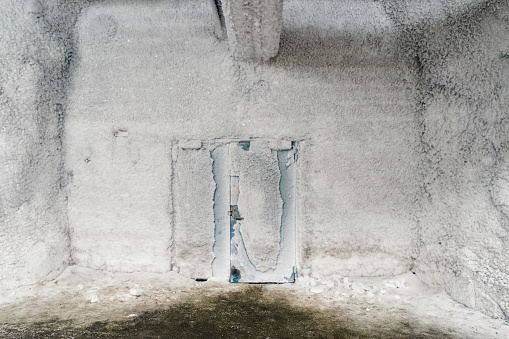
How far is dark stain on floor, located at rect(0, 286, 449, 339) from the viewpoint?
2262 mm

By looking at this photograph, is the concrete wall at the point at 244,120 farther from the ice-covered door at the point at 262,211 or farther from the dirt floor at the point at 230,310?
the dirt floor at the point at 230,310

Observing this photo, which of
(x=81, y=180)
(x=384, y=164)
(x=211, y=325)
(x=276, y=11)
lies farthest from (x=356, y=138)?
(x=81, y=180)

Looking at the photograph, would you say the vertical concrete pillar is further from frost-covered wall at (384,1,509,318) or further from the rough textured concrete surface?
frost-covered wall at (384,1,509,318)

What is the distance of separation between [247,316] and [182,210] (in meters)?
1.04

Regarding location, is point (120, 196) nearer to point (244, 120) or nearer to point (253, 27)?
point (244, 120)

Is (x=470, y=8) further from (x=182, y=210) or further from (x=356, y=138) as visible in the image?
(x=182, y=210)

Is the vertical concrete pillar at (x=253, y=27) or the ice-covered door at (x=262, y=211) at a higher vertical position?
the vertical concrete pillar at (x=253, y=27)

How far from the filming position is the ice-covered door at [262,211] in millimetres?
3090

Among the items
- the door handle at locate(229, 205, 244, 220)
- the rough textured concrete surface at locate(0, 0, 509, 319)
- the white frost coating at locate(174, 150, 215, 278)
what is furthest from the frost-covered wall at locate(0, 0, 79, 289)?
the door handle at locate(229, 205, 244, 220)

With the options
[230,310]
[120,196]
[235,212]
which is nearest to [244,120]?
[235,212]

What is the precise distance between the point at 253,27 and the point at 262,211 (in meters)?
1.44

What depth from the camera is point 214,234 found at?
314 cm

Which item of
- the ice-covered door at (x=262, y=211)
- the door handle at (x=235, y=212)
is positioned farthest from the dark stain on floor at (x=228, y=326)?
the door handle at (x=235, y=212)

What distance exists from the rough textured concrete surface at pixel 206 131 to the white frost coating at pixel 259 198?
16cm
